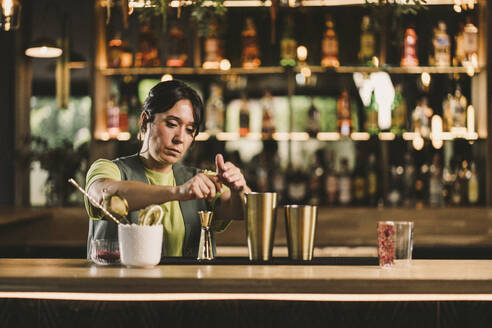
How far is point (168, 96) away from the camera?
74.0 inches

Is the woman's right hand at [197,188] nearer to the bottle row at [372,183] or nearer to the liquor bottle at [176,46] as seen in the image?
the bottle row at [372,183]

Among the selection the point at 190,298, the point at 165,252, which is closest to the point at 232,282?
the point at 190,298

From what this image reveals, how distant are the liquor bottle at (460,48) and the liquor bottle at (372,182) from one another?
0.78m

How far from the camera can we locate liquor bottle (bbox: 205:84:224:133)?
3.88 m

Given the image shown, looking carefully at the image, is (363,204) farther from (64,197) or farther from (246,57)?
(64,197)

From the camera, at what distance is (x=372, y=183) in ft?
12.8

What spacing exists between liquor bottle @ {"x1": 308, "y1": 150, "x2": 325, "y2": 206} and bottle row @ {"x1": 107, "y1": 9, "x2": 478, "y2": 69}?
1.99 ft

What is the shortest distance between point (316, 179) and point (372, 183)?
1.16 ft

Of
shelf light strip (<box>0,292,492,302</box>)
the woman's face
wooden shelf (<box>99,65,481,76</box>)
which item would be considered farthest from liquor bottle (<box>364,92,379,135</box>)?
shelf light strip (<box>0,292,492,302</box>)

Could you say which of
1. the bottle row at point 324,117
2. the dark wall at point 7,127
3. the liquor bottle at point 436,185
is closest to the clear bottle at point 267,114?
the bottle row at point 324,117

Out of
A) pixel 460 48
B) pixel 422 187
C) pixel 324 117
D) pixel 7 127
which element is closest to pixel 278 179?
pixel 324 117

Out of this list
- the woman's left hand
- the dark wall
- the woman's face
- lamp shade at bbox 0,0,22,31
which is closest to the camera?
the woman's left hand

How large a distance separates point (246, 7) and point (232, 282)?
2.91 metres

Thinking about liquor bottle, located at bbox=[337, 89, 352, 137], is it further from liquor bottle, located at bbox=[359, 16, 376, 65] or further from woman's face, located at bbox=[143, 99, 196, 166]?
woman's face, located at bbox=[143, 99, 196, 166]
